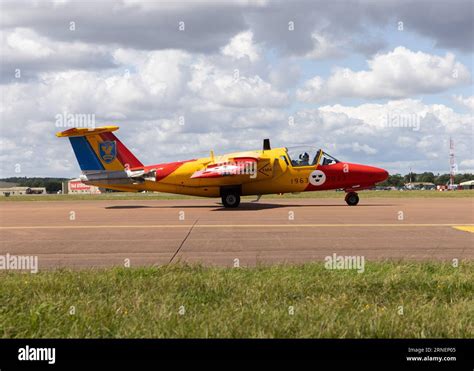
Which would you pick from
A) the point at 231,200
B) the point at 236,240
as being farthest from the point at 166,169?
the point at 236,240

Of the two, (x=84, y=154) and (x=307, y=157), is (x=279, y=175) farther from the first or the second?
(x=84, y=154)

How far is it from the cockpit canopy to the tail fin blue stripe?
9991mm

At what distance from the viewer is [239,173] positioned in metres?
24.8

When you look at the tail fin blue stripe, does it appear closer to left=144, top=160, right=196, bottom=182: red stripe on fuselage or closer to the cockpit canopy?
left=144, top=160, right=196, bottom=182: red stripe on fuselage

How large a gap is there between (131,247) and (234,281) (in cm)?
496

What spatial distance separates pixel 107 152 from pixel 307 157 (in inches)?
408

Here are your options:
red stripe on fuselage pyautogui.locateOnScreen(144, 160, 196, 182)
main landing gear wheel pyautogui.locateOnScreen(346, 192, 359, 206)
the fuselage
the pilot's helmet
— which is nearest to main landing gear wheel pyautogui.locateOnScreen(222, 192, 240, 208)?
the fuselage

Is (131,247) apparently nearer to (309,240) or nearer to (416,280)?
(309,240)

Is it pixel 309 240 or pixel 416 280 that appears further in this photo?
pixel 309 240

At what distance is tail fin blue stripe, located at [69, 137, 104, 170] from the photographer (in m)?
27.2

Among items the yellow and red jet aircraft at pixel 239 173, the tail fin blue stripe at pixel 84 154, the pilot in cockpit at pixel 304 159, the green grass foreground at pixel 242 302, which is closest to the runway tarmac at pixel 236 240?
the green grass foreground at pixel 242 302

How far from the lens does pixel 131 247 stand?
38.8 feet

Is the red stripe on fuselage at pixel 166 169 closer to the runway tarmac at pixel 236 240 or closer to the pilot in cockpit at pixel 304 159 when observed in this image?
the pilot in cockpit at pixel 304 159
